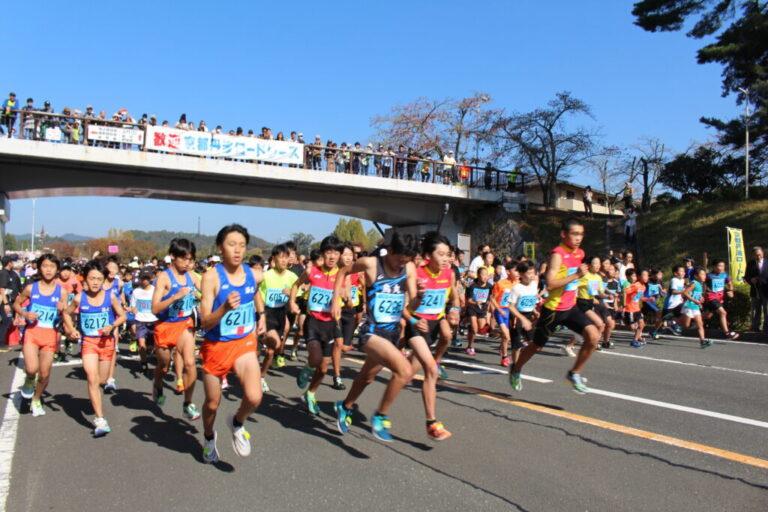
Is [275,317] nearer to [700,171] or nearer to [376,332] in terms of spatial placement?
[376,332]

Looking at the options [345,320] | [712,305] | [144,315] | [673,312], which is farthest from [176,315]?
[712,305]

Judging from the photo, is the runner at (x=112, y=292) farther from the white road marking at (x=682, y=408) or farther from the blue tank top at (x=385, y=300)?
the white road marking at (x=682, y=408)

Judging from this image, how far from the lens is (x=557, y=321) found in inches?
264

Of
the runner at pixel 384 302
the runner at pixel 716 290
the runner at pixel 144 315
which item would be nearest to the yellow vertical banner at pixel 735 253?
the runner at pixel 716 290

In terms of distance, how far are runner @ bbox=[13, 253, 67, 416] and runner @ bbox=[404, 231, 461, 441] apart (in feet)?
13.1

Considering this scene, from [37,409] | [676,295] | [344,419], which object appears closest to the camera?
[344,419]

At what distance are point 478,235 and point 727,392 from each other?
26.3 metres

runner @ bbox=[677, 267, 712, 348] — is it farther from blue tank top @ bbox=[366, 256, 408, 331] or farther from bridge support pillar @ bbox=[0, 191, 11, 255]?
bridge support pillar @ bbox=[0, 191, 11, 255]

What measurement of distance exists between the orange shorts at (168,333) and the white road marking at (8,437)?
63.9 inches

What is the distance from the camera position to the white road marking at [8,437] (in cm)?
458

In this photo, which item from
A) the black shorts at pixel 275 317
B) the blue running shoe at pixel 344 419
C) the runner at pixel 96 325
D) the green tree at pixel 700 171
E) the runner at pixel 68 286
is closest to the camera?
the blue running shoe at pixel 344 419

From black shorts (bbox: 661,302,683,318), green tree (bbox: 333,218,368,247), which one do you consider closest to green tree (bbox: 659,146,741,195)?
black shorts (bbox: 661,302,683,318)

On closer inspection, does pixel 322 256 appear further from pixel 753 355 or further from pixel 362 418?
pixel 753 355

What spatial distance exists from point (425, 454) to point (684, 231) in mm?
25047
